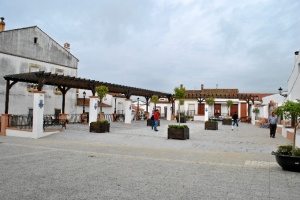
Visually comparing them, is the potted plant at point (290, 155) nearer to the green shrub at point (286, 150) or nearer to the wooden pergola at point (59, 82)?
the green shrub at point (286, 150)

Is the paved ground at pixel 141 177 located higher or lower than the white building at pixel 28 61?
lower

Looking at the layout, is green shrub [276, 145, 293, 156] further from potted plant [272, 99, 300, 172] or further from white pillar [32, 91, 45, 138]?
white pillar [32, 91, 45, 138]

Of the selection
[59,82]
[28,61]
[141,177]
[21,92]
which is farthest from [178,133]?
[28,61]

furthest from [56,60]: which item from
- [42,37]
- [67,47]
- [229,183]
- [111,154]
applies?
[229,183]

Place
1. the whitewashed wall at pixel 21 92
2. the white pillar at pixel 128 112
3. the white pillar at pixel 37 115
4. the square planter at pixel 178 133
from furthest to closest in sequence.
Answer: the white pillar at pixel 128 112 → the whitewashed wall at pixel 21 92 → the white pillar at pixel 37 115 → the square planter at pixel 178 133

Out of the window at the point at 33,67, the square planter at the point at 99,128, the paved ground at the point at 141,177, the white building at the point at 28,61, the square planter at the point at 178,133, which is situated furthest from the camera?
the window at the point at 33,67

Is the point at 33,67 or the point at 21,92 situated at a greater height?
the point at 33,67

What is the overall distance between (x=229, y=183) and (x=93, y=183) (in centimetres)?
259

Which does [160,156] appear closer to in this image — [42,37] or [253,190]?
[253,190]

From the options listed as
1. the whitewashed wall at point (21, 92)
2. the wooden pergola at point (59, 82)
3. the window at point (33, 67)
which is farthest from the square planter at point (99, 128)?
the window at point (33, 67)

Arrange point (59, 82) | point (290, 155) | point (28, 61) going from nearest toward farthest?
point (290, 155), point (59, 82), point (28, 61)

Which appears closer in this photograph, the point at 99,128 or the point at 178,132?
the point at 178,132

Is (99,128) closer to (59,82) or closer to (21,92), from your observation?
(59,82)

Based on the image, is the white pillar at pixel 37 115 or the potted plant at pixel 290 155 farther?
the white pillar at pixel 37 115
